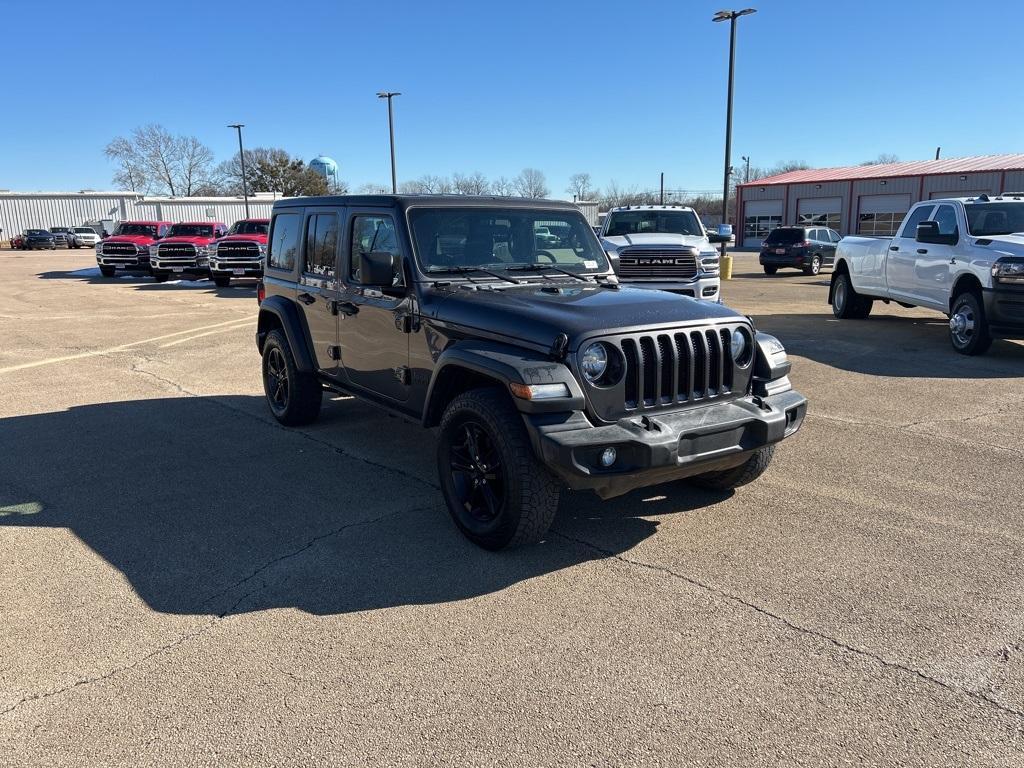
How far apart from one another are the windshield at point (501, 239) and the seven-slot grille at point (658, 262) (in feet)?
21.8

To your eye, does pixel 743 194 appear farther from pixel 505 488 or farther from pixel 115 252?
pixel 505 488

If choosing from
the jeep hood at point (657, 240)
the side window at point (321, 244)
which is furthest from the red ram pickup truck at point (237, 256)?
the side window at point (321, 244)

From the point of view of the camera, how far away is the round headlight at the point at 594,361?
13.0ft

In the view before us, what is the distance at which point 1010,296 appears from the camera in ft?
30.8

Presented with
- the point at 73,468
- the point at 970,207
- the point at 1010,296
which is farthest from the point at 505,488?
the point at 970,207

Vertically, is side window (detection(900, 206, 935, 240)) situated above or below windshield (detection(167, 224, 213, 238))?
below

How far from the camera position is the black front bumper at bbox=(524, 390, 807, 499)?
3771mm

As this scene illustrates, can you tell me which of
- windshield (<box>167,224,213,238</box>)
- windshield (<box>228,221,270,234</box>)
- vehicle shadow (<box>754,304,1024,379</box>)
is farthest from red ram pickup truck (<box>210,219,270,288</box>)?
vehicle shadow (<box>754,304,1024,379</box>)

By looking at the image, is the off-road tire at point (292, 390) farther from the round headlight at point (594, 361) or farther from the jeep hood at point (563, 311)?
the round headlight at point (594, 361)

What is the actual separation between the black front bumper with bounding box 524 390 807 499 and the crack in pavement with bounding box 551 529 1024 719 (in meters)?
0.46

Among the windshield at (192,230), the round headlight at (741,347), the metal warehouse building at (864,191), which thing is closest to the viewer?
the round headlight at (741,347)

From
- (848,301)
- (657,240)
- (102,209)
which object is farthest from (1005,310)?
(102,209)

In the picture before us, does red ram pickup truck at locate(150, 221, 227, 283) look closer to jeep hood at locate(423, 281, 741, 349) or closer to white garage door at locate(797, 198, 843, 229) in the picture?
jeep hood at locate(423, 281, 741, 349)

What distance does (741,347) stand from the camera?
4.52 m
